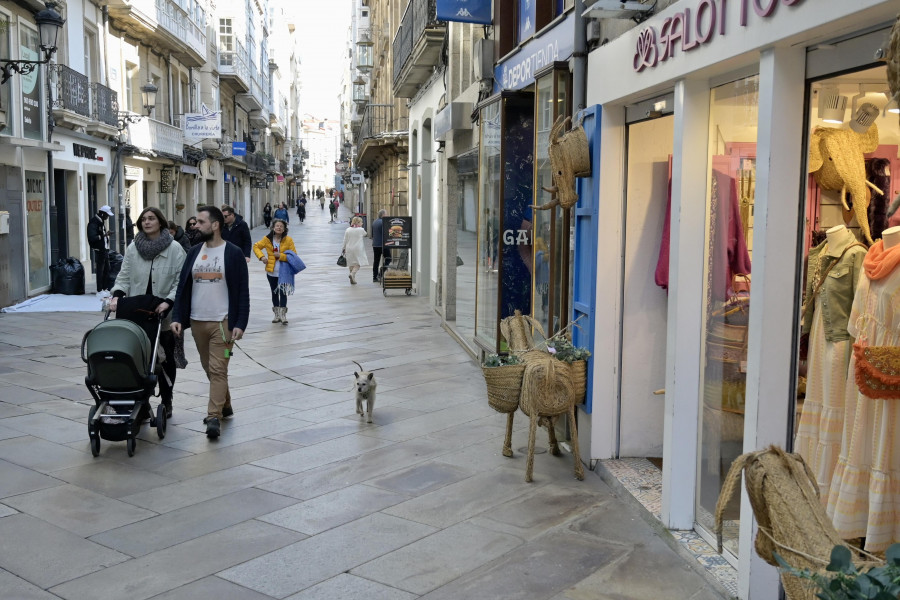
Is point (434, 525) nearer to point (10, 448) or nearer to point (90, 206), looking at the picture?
point (10, 448)

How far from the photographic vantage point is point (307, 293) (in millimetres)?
19766

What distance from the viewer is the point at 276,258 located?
14.6 m

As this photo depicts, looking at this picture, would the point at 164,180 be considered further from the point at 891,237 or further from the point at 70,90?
the point at 891,237

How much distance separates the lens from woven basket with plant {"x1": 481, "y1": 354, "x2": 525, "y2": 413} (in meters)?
6.52

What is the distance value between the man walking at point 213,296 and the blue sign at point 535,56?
9.89 ft

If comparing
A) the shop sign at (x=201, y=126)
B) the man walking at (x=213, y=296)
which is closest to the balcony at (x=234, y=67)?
the shop sign at (x=201, y=126)

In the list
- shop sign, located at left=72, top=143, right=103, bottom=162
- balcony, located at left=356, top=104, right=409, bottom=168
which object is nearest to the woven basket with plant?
shop sign, located at left=72, top=143, right=103, bottom=162

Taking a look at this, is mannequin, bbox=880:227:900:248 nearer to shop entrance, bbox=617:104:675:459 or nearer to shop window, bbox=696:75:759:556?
shop window, bbox=696:75:759:556

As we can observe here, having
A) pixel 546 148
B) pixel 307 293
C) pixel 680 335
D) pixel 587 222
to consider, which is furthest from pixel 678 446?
pixel 307 293

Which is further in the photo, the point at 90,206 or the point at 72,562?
the point at 90,206

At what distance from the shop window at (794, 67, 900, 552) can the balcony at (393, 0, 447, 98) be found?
970 cm

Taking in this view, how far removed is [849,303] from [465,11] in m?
7.19

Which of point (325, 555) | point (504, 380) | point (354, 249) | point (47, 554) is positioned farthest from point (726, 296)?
point (354, 249)

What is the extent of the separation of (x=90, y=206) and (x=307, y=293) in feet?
22.5
